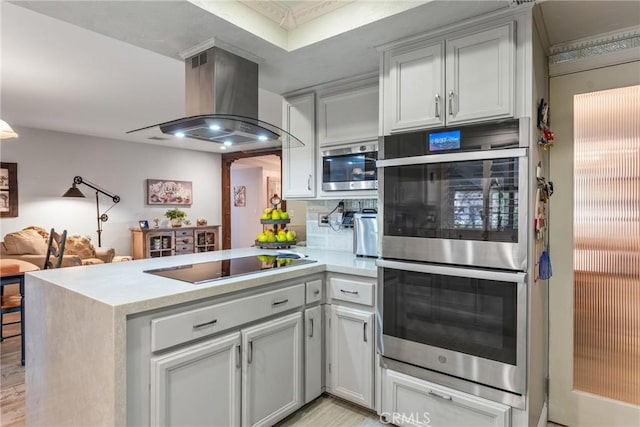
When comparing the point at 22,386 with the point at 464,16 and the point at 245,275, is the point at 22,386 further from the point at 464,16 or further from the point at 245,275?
the point at 464,16

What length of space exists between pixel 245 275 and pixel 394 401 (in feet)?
3.61

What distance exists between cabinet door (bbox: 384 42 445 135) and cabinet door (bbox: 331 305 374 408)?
113cm

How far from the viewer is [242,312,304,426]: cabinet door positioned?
1775 millimetres

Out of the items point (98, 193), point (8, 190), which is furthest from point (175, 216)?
point (8, 190)

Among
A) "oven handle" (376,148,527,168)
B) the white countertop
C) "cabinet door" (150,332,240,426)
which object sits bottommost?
"cabinet door" (150,332,240,426)

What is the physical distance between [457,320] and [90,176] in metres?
6.32

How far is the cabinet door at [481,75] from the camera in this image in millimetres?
1638

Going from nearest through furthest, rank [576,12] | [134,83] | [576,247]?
[576,12] → [576,247] → [134,83]

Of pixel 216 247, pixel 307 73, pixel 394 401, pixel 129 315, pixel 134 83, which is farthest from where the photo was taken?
pixel 216 247

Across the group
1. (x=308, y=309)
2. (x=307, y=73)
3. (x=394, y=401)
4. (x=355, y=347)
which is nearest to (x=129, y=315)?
(x=308, y=309)

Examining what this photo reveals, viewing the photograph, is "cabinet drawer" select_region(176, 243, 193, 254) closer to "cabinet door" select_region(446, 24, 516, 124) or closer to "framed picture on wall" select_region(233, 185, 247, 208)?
"framed picture on wall" select_region(233, 185, 247, 208)

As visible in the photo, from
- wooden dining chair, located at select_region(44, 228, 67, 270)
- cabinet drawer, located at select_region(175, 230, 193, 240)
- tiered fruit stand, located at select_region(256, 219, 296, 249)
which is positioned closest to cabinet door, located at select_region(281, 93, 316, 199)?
tiered fruit stand, located at select_region(256, 219, 296, 249)

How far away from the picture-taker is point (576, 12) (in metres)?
1.75

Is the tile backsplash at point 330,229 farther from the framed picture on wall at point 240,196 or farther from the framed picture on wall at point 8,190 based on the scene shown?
the framed picture on wall at point 240,196
